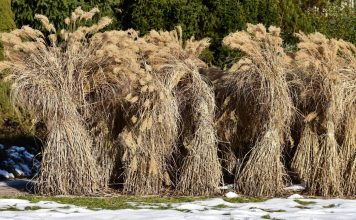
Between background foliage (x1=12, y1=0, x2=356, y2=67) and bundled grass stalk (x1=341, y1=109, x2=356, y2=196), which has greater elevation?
background foliage (x1=12, y1=0, x2=356, y2=67)

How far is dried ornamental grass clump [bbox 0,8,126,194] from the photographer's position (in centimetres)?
1044

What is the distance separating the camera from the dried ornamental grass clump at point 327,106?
10.5 metres

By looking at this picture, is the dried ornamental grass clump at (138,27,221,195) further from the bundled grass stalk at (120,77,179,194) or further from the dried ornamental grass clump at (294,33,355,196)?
the dried ornamental grass clump at (294,33,355,196)

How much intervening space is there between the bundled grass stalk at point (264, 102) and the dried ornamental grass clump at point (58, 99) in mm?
1870

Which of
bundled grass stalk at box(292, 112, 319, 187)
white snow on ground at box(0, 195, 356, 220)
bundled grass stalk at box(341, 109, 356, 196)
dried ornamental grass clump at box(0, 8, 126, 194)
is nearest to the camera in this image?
white snow on ground at box(0, 195, 356, 220)

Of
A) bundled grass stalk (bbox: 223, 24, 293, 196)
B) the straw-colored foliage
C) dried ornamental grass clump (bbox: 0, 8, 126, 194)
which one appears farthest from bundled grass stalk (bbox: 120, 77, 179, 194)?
bundled grass stalk (bbox: 223, 24, 293, 196)

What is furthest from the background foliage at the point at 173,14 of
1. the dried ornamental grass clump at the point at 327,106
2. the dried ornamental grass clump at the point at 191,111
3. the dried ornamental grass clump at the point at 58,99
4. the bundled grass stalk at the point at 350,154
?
the bundled grass stalk at the point at 350,154

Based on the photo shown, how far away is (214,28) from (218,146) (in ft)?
18.2

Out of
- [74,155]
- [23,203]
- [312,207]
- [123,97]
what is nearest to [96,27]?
[123,97]

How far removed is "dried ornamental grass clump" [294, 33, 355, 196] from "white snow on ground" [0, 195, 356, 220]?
0.71 meters

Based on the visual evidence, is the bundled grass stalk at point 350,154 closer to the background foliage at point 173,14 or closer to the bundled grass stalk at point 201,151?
the bundled grass stalk at point 201,151

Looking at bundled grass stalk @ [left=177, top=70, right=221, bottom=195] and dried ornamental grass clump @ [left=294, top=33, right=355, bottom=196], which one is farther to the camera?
bundled grass stalk @ [left=177, top=70, right=221, bottom=195]

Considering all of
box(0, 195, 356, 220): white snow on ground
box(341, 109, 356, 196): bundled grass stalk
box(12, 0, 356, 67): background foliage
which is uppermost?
box(12, 0, 356, 67): background foliage

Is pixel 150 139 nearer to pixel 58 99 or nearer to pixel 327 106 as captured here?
pixel 58 99
